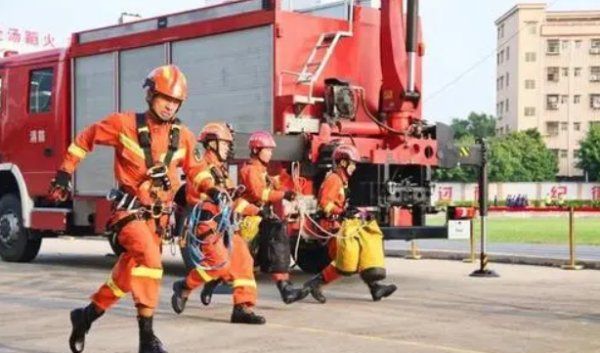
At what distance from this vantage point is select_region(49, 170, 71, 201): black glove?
20.7 ft

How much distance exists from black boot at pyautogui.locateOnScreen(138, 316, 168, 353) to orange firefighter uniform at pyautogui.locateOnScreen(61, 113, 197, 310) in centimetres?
11

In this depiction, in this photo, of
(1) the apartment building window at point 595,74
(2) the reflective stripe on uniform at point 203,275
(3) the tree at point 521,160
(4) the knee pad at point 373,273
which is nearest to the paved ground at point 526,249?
(4) the knee pad at point 373,273

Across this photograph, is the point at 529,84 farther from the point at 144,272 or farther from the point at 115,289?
the point at 144,272

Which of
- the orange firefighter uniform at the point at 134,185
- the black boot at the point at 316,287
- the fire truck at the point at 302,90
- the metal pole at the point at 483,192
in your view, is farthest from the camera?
the metal pole at the point at 483,192

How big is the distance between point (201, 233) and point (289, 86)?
3919 millimetres

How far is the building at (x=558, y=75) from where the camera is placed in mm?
99812

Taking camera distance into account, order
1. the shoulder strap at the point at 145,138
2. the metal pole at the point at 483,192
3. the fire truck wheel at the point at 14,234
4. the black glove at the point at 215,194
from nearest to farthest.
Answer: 1. the shoulder strap at the point at 145,138
2. the black glove at the point at 215,194
3. the metal pole at the point at 483,192
4. the fire truck wheel at the point at 14,234

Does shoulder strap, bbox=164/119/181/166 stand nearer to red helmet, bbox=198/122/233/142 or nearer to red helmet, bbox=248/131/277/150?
red helmet, bbox=198/122/233/142

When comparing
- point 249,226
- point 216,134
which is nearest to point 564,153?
point 249,226

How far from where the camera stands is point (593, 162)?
87750 millimetres

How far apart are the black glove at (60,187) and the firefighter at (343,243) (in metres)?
3.78

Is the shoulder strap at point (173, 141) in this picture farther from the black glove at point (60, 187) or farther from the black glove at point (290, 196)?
the black glove at point (290, 196)

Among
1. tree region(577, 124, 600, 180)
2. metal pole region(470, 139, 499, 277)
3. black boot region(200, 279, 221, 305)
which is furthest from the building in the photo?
black boot region(200, 279, 221, 305)

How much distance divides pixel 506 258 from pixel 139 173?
10820 millimetres
